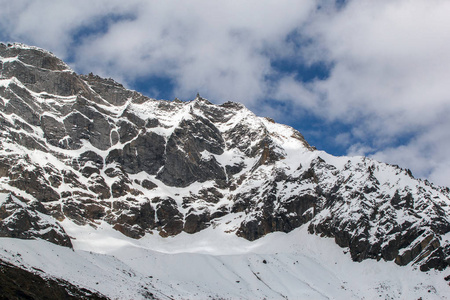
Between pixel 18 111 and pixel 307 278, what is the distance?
113198 millimetres

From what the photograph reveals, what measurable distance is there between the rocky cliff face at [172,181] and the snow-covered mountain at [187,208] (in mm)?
405

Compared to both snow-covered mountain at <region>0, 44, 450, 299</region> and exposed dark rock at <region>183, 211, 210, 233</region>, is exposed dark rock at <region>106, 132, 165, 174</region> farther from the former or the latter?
exposed dark rock at <region>183, 211, 210, 233</region>

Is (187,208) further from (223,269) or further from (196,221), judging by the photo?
(223,269)

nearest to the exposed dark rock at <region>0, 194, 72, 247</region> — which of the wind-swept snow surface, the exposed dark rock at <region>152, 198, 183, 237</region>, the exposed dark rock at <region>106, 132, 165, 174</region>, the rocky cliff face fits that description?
the rocky cliff face


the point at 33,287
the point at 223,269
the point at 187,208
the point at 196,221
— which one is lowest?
the point at 33,287

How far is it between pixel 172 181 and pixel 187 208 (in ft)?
55.9

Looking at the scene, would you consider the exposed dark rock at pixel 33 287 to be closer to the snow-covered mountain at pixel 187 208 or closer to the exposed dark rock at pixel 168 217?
the snow-covered mountain at pixel 187 208

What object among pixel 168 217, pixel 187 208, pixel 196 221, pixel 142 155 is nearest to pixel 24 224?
pixel 168 217

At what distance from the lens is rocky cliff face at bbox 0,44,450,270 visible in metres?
121

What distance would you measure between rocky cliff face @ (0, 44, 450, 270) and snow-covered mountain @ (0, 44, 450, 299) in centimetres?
40

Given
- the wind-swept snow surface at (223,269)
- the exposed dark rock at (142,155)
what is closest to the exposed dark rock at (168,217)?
the wind-swept snow surface at (223,269)

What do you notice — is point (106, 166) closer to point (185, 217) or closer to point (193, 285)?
point (185, 217)

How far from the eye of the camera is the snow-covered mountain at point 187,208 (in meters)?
96.9

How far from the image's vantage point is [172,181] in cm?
17688
